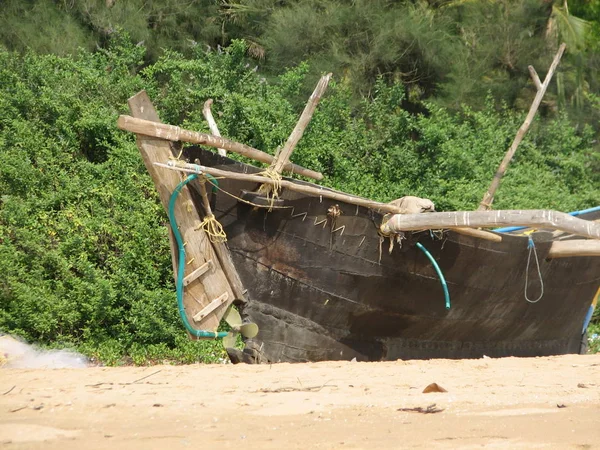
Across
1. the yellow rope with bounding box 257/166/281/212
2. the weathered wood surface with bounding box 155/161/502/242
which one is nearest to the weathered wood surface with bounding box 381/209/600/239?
the weathered wood surface with bounding box 155/161/502/242

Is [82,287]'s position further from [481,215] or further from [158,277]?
[481,215]

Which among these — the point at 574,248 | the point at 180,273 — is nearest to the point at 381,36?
the point at 574,248

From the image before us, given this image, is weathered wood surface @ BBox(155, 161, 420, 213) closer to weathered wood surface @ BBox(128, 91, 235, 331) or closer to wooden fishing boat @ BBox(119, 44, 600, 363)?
wooden fishing boat @ BBox(119, 44, 600, 363)

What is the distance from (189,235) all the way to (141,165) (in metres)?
3.61

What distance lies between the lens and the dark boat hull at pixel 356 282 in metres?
A: 5.99

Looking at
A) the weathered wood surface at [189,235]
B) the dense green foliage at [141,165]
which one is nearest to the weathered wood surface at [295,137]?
the weathered wood surface at [189,235]

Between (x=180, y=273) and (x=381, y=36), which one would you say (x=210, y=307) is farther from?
(x=381, y=36)

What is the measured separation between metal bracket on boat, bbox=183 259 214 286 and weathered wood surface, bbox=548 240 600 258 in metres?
3.07

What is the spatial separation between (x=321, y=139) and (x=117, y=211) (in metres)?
2.91

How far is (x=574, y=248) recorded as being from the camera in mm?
7105

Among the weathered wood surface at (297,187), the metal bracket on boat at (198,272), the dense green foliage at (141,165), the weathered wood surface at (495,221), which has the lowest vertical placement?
the dense green foliage at (141,165)

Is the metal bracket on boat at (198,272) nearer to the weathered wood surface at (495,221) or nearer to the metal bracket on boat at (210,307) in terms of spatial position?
the metal bracket on boat at (210,307)

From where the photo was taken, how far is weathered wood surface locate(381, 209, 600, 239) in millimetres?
5531

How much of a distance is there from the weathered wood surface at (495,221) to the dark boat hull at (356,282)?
0.90 feet
